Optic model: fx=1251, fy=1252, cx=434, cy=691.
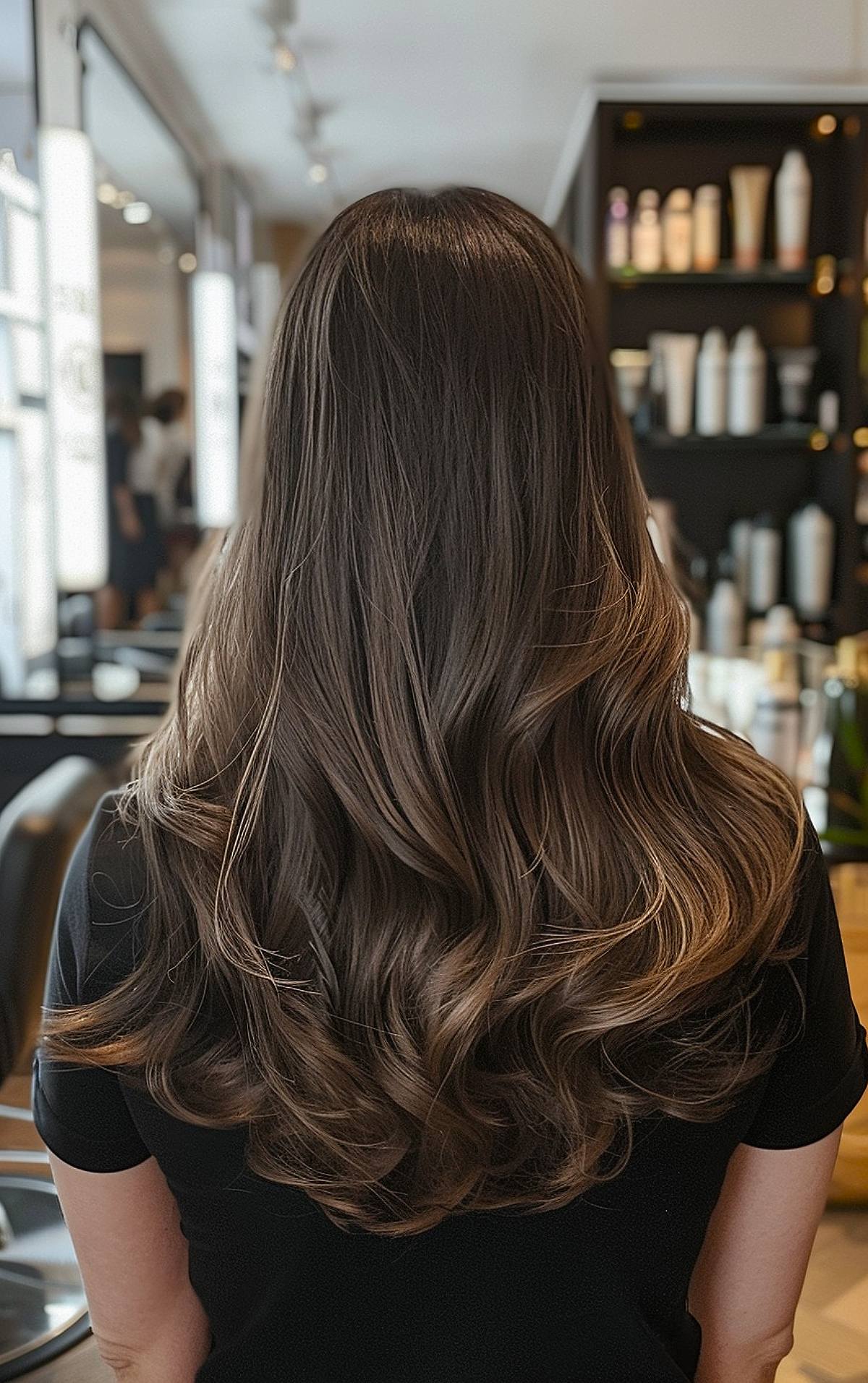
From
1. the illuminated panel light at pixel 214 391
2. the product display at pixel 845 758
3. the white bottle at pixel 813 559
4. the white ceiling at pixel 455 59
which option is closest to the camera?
the product display at pixel 845 758

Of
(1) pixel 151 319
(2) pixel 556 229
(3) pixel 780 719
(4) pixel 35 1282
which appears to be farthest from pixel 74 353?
(1) pixel 151 319

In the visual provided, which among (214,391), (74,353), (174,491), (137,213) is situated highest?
(137,213)

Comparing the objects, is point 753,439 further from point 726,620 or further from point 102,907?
point 102,907

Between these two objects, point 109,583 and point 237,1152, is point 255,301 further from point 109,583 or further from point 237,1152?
point 237,1152

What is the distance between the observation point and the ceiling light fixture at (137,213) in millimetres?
6304

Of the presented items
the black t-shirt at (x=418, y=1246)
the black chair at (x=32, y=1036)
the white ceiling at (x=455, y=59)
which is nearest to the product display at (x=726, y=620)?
the white ceiling at (x=455, y=59)

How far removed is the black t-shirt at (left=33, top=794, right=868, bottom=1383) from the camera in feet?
2.19

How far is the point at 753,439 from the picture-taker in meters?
4.21

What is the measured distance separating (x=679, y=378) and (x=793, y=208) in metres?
0.65

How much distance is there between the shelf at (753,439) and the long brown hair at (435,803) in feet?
12.1

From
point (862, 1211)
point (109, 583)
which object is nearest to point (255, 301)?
point (109, 583)

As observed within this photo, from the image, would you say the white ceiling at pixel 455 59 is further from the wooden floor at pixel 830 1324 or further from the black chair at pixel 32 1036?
the wooden floor at pixel 830 1324

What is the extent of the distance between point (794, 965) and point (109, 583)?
5.97m

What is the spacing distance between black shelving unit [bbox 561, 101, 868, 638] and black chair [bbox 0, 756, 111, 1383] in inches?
112
